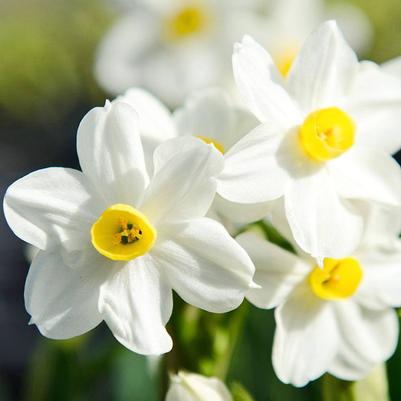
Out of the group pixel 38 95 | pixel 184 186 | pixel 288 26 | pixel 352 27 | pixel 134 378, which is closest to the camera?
pixel 184 186

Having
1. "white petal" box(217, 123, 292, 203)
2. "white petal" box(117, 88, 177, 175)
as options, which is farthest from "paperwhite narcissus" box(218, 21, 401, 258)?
"white petal" box(117, 88, 177, 175)

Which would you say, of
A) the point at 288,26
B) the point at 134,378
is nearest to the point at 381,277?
the point at 134,378

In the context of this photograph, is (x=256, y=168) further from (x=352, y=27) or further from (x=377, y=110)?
(x=352, y=27)

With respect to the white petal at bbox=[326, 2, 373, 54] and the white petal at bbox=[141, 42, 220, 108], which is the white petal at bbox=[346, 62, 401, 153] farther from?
the white petal at bbox=[326, 2, 373, 54]

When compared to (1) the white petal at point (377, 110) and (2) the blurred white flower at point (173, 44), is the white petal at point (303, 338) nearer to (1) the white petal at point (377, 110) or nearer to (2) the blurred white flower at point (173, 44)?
(1) the white petal at point (377, 110)

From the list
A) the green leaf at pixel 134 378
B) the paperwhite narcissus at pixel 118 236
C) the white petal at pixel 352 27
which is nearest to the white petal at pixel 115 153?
the paperwhite narcissus at pixel 118 236
